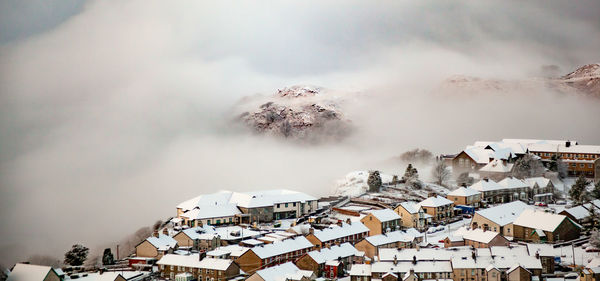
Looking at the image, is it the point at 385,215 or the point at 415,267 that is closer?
the point at 415,267

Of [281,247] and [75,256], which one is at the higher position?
[281,247]

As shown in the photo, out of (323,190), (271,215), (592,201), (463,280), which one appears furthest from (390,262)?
(323,190)

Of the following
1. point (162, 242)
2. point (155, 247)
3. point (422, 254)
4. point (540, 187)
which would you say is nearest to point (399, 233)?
point (422, 254)

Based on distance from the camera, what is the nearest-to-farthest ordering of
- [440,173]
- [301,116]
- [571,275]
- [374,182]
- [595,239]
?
[571,275]
[595,239]
[374,182]
[440,173]
[301,116]

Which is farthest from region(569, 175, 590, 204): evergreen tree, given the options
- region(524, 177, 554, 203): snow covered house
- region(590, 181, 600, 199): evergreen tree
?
region(524, 177, 554, 203): snow covered house

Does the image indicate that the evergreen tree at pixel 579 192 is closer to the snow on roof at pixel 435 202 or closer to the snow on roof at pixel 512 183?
the snow on roof at pixel 512 183

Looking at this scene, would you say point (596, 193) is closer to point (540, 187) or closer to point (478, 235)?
point (540, 187)

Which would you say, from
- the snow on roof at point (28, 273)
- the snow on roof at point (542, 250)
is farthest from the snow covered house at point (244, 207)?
the snow on roof at point (542, 250)

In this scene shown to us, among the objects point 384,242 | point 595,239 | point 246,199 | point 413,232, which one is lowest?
point 384,242

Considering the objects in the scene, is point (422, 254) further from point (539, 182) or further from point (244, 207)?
point (539, 182)

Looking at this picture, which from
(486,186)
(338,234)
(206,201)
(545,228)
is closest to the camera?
(545,228)
